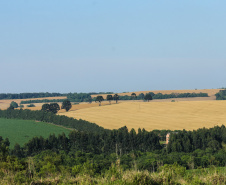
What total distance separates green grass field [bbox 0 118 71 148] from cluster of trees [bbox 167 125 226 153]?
5907 centimetres

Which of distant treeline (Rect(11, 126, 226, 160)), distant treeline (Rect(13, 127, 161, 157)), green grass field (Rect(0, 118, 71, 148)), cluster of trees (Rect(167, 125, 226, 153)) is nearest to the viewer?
cluster of trees (Rect(167, 125, 226, 153))

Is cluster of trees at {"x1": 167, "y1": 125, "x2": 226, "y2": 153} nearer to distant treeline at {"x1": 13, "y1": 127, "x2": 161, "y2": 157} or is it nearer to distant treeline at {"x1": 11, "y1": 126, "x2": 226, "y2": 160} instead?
distant treeline at {"x1": 11, "y1": 126, "x2": 226, "y2": 160}

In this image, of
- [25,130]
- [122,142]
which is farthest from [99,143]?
[25,130]

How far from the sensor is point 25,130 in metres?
169

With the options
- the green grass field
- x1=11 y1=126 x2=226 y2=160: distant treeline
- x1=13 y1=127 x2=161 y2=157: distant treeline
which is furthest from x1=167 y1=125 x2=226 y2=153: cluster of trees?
the green grass field

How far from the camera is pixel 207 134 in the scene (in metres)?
Answer: 128

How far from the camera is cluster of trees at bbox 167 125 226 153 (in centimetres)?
11618

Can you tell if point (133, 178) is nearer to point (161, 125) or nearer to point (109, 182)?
point (109, 182)

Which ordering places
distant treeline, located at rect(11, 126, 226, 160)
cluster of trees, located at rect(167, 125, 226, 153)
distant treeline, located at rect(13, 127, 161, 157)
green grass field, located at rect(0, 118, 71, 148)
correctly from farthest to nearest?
green grass field, located at rect(0, 118, 71, 148) < distant treeline, located at rect(13, 127, 161, 157) < distant treeline, located at rect(11, 126, 226, 160) < cluster of trees, located at rect(167, 125, 226, 153)

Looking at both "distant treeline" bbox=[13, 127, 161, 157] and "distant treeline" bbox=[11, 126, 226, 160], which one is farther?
"distant treeline" bbox=[13, 127, 161, 157]

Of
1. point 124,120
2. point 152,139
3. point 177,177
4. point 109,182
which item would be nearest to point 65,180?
point 109,182

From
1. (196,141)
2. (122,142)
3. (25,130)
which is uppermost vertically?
(25,130)

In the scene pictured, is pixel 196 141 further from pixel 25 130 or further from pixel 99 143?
pixel 25 130

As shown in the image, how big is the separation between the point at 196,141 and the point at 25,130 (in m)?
85.5
